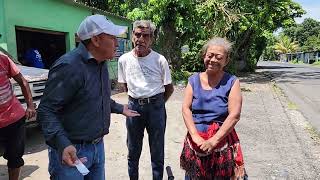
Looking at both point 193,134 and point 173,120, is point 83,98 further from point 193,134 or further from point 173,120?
point 173,120

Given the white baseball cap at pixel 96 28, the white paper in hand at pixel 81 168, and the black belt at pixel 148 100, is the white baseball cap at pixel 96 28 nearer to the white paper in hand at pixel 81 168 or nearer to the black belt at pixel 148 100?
the white paper in hand at pixel 81 168

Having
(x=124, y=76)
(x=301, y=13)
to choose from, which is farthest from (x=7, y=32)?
(x=301, y=13)

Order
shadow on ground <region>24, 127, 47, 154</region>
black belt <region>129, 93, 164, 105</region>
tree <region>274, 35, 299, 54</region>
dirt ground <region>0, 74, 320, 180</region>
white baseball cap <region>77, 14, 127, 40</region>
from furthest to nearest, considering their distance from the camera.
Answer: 1. tree <region>274, 35, 299, 54</region>
2. shadow on ground <region>24, 127, 47, 154</region>
3. dirt ground <region>0, 74, 320, 180</region>
4. black belt <region>129, 93, 164, 105</region>
5. white baseball cap <region>77, 14, 127, 40</region>

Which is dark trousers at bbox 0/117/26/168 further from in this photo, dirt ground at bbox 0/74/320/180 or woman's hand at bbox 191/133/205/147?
woman's hand at bbox 191/133/205/147

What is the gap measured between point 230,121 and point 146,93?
4.28ft

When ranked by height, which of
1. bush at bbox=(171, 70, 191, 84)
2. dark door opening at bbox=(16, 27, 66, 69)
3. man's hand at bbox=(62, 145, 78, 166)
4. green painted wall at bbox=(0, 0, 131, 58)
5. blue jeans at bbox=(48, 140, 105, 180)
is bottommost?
bush at bbox=(171, 70, 191, 84)

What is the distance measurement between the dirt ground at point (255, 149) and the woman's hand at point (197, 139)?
2.17m

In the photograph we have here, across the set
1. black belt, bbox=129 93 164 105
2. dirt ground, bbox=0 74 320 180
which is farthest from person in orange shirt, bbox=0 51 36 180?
black belt, bbox=129 93 164 105

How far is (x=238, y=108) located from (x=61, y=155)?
1.43 meters

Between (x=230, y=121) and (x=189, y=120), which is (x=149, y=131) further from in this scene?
(x=230, y=121)

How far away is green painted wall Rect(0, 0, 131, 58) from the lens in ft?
33.7

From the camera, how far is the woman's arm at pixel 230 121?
315 centimetres

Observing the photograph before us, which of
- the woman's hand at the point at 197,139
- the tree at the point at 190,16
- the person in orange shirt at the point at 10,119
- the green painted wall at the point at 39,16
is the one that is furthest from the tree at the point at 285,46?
the woman's hand at the point at 197,139

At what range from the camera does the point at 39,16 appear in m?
11.8
